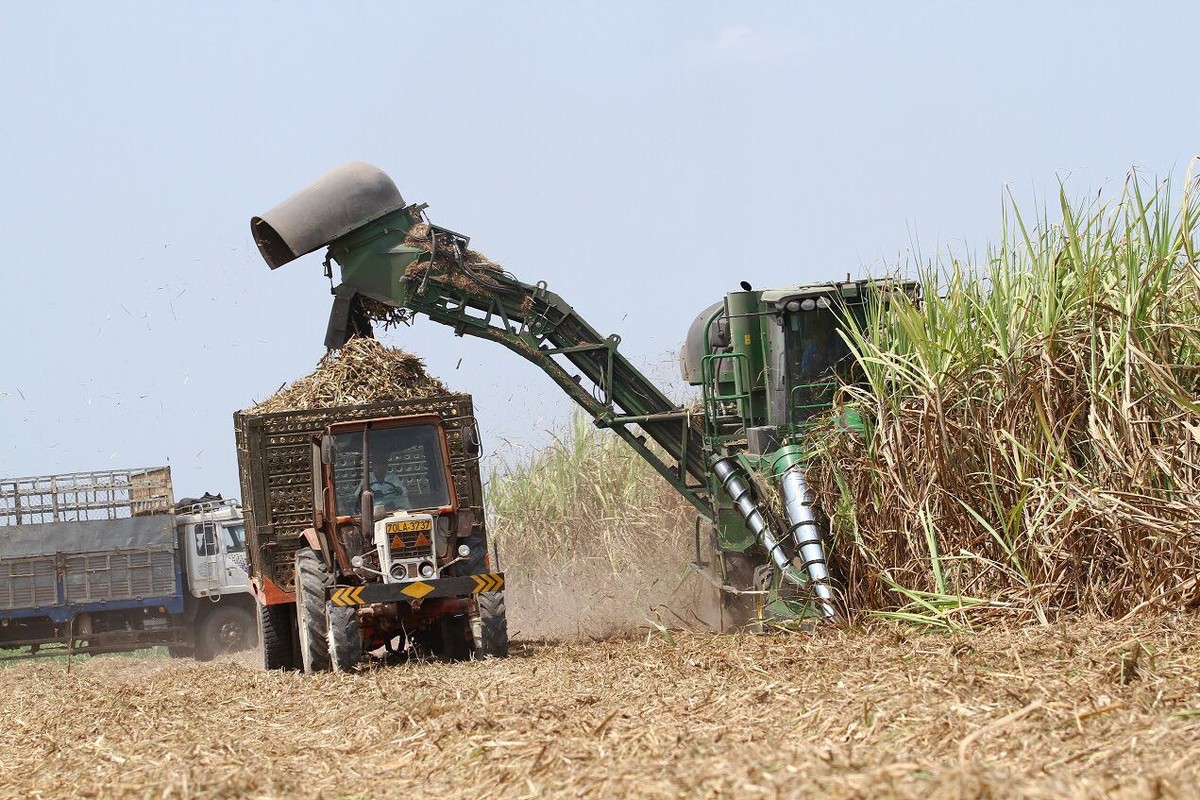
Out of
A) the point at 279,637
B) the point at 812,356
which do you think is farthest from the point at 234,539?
the point at 812,356

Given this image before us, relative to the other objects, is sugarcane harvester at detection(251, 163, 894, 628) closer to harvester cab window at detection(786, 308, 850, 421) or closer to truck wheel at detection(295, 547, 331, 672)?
harvester cab window at detection(786, 308, 850, 421)

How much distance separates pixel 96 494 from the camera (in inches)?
819

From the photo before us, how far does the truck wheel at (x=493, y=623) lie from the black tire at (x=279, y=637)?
6.63 feet

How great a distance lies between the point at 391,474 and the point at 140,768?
4.98 meters

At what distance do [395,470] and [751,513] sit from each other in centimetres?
277

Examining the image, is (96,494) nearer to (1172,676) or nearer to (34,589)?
(34,589)

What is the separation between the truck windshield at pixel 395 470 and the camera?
10695 mm

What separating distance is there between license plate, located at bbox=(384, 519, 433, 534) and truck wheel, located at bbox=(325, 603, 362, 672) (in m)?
0.65

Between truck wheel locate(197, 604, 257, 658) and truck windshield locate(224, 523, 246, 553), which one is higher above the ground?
truck windshield locate(224, 523, 246, 553)

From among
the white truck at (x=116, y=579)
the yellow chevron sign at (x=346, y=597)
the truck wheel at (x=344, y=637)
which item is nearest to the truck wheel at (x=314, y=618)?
the truck wheel at (x=344, y=637)

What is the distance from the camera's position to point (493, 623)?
34.5 feet

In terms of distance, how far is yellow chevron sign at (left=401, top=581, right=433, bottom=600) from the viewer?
10219mm

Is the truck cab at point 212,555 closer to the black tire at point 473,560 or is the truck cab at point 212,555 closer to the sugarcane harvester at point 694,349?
the sugarcane harvester at point 694,349

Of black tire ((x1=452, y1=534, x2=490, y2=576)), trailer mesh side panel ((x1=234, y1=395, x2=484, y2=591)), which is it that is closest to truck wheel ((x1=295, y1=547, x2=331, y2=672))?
black tire ((x1=452, y1=534, x2=490, y2=576))
